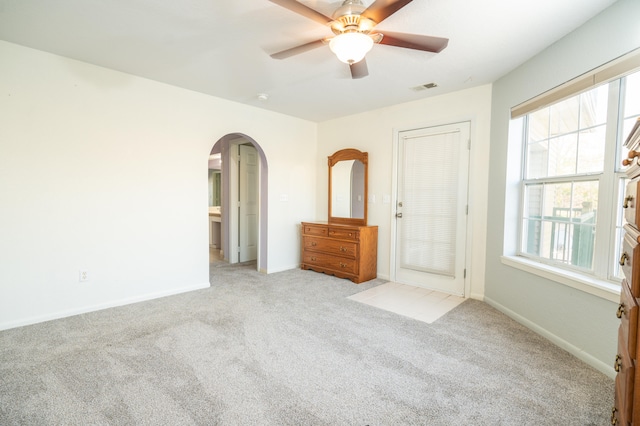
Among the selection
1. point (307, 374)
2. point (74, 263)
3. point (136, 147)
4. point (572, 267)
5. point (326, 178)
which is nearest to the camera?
point (307, 374)

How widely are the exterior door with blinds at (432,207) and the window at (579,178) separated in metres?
0.70

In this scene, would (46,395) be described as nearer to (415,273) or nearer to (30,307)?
(30,307)

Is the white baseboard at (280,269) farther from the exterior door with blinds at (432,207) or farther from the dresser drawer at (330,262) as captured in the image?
the exterior door with blinds at (432,207)

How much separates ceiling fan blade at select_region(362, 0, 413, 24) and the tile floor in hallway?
8.19 feet

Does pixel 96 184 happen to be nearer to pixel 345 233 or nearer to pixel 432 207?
pixel 345 233

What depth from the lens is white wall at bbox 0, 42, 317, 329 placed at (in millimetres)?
2531

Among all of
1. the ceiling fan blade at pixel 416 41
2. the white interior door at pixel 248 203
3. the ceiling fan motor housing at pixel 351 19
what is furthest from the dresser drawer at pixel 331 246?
the ceiling fan motor housing at pixel 351 19

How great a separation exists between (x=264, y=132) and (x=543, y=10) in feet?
10.9

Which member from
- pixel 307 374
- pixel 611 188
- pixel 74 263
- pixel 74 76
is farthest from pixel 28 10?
pixel 611 188

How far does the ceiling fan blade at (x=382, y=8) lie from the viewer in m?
1.53

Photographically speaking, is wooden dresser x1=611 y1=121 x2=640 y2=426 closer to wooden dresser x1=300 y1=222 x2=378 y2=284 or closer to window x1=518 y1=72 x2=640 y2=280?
window x1=518 y1=72 x2=640 y2=280

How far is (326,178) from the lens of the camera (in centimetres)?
495

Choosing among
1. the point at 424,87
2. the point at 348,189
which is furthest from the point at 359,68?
the point at 348,189

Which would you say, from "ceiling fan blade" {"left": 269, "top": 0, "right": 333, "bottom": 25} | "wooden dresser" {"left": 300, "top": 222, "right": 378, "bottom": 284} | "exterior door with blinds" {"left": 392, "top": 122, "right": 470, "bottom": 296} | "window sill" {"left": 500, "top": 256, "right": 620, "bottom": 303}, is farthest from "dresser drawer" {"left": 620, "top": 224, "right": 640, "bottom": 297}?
"wooden dresser" {"left": 300, "top": 222, "right": 378, "bottom": 284}
